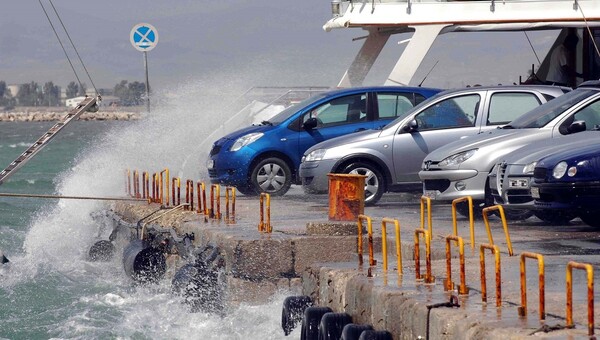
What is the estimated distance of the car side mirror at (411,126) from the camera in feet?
51.3

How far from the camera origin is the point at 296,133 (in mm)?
17641

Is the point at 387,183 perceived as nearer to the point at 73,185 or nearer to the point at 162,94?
the point at 73,185

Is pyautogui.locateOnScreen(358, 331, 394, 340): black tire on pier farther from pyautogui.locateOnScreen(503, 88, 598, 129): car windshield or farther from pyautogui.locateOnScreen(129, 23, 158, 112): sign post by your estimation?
pyautogui.locateOnScreen(129, 23, 158, 112): sign post

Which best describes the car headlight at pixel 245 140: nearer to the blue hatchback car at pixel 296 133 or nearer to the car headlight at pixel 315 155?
the blue hatchback car at pixel 296 133

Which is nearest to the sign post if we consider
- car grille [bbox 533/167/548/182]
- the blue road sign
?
the blue road sign

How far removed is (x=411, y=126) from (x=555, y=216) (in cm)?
326

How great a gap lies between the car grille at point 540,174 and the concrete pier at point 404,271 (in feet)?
1.75

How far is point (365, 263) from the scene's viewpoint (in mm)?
9930

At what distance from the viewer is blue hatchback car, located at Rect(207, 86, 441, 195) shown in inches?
688

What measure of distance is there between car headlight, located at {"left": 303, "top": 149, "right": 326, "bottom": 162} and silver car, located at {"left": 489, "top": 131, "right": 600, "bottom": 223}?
350 cm

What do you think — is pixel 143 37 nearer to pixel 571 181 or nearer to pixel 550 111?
pixel 550 111

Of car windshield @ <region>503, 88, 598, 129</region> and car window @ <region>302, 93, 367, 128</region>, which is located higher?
car window @ <region>302, 93, 367, 128</region>

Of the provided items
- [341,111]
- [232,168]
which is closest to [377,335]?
[232,168]

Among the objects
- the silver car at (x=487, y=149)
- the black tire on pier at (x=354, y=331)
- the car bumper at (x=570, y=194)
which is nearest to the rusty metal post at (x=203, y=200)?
the silver car at (x=487, y=149)
